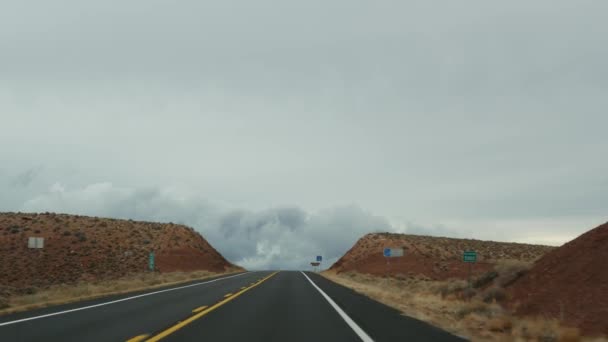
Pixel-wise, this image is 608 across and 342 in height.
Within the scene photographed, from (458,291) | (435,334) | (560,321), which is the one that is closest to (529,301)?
(560,321)

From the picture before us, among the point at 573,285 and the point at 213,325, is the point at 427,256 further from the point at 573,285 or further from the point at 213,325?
the point at 213,325

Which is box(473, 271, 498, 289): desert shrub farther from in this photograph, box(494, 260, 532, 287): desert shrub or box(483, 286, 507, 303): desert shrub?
box(483, 286, 507, 303): desert shrub

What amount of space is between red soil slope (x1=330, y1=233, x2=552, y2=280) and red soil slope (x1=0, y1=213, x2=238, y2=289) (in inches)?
991

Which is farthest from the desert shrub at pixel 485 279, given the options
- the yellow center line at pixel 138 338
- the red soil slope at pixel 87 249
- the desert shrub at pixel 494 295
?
the red soil slope at pixel 87 249

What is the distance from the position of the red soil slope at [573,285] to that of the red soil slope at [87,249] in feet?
135

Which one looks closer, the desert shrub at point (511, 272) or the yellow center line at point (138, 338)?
the yellow center line at point (138, 338)

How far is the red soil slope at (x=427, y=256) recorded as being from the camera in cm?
6869

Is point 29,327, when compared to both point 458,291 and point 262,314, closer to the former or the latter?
point 262,314

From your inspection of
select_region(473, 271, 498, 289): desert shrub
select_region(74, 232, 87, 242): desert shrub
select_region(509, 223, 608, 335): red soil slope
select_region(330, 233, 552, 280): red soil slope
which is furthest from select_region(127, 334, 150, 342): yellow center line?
select_region(74, 232, 87, 242): desert shrub

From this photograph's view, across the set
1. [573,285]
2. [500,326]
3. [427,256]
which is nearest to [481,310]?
[573,285]

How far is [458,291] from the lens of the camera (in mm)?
25203

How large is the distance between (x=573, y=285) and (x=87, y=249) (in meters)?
58.5

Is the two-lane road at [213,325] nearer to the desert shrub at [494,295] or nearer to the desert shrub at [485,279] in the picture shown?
the desert shrub at [494,295]

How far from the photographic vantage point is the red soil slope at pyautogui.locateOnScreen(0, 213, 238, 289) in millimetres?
52406
